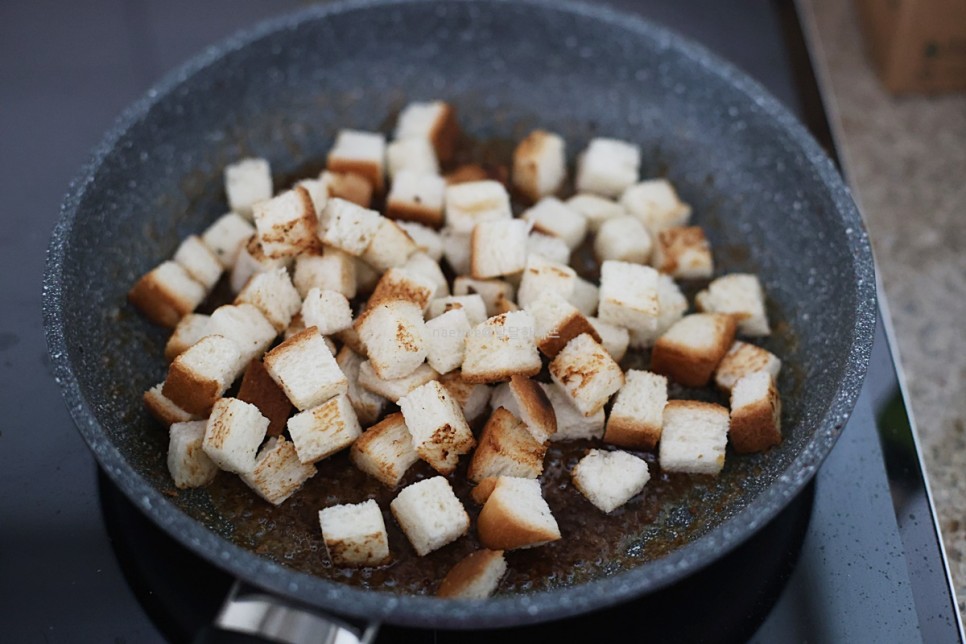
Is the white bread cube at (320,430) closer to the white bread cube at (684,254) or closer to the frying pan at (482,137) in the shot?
the frying pan at (482,137)

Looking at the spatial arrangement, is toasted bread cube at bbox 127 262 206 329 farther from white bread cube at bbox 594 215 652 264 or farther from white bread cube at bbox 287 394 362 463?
white bread cube at bbox 594 215 652 264

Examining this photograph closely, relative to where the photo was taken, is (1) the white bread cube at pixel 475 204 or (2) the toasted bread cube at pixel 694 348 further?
(1) the white bread cube at pixel 475 204

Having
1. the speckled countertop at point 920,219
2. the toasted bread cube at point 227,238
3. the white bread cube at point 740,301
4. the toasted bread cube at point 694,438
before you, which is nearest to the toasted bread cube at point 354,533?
the toasted bread cube at point 694,438

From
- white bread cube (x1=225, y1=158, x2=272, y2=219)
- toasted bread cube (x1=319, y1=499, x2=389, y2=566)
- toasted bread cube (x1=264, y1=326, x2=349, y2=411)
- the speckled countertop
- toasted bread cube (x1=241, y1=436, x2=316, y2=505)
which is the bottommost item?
the speckled countertop

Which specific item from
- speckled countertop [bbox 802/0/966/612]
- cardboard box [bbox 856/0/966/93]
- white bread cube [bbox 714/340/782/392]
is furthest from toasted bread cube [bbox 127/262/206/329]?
cardboard box [bbox 856/0/966/93]

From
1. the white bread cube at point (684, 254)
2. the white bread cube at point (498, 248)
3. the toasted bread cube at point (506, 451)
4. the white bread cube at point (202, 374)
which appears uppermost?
the white bread cube at point (202, 374)

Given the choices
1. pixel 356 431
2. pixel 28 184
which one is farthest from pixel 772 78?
pixel 28 184

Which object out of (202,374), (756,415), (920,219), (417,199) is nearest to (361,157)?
(417,199)
